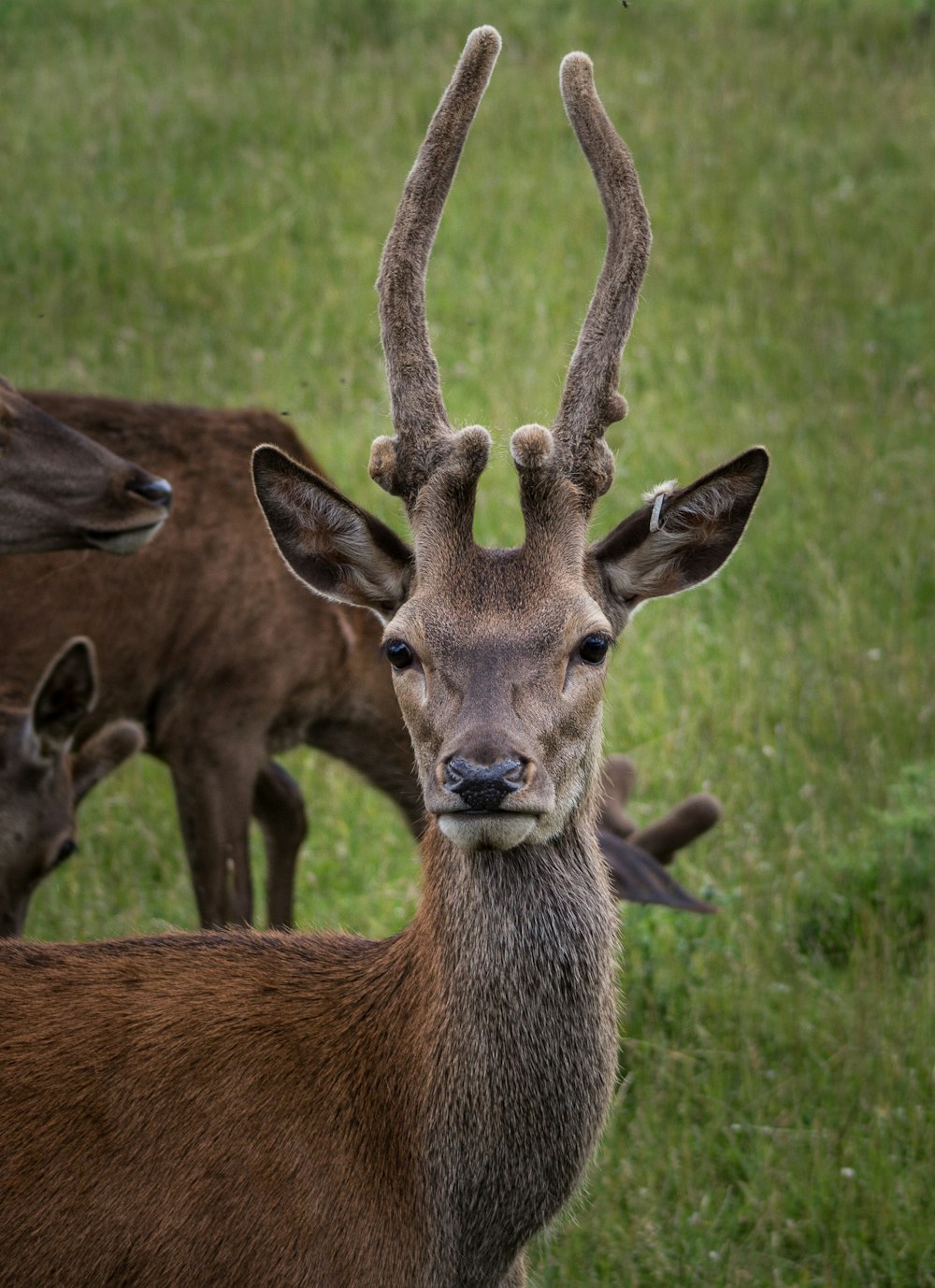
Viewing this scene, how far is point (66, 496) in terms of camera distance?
6047mm

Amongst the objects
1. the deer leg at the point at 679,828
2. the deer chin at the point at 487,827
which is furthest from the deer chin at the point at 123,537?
the deer chin at the point at 487,827

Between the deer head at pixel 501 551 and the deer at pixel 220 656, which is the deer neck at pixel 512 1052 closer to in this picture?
the deer head at pixel 501 551

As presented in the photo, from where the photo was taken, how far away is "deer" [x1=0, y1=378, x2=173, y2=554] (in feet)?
19.8

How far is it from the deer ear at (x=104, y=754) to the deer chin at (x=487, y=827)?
2751mm

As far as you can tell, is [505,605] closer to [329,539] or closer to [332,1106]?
[329,539]

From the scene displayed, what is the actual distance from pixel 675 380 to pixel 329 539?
6486mm

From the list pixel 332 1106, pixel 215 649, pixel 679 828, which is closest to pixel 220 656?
pixel 215 649

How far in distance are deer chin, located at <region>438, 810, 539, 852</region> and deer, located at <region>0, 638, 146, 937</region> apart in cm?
255

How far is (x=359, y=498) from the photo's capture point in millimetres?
8961

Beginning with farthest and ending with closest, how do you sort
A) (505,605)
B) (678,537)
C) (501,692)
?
(678,537)
(505,605)
(501,692)

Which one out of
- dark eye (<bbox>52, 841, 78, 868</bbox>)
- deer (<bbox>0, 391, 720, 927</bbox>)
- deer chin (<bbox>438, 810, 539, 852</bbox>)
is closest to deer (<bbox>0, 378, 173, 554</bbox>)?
deer (<bbox>0, 391, 720, 927</bbox>)

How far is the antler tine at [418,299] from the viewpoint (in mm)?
3881

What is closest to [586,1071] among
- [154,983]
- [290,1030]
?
[290,1030]

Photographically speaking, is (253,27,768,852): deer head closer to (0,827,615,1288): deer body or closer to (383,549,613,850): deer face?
(383,549,613,850): deer face
